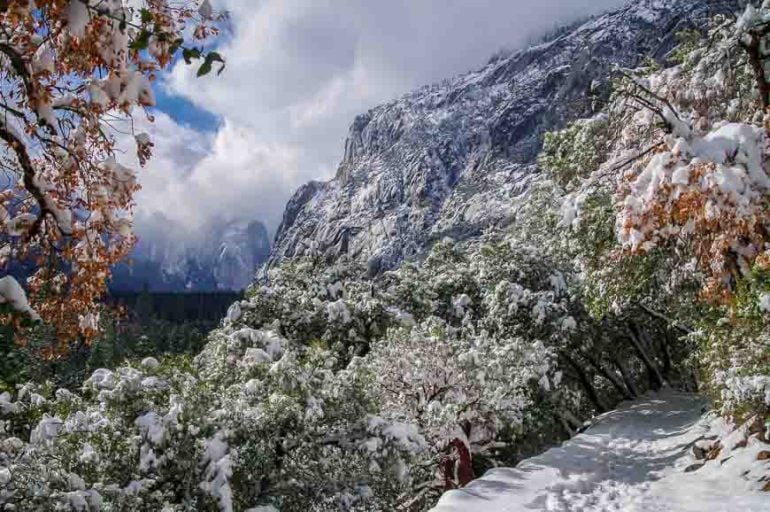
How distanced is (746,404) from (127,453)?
990 centimetres

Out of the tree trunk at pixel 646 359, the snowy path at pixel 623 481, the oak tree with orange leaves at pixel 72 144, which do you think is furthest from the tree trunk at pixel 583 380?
the oak tree with orange leaves at pixel 72 144

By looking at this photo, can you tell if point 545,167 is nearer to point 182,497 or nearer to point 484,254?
point 484,254

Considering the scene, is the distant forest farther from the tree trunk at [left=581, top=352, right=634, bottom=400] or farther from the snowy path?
the snowy path

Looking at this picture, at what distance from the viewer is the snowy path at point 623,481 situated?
318 inches

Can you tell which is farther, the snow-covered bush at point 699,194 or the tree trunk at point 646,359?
the tree trunk at point 646,359

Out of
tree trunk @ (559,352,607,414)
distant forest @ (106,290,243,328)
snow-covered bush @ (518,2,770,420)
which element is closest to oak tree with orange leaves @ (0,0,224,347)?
snow-covered bush @ (518,2,770,420)

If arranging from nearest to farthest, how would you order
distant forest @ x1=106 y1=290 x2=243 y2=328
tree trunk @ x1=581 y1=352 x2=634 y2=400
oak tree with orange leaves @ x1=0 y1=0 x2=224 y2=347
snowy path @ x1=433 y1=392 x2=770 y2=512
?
1. oak tree with orange leaves @ x1=0 y1=0 x2=224 y2=347
2. snowy path @ x1=433 y1=392 x2=770 y2=512
3. tree trunk @ x1=581 y1=352 x2=634 y2=400
4. distant forest @ x1=106 y1=290 x2=243 y2=328

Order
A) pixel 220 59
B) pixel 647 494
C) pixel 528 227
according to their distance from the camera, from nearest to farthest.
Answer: pixel 220 59 → pixel 647 494 → pixel 528 227

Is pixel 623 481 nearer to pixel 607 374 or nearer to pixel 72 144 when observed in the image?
pixel 72 144

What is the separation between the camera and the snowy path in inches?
318

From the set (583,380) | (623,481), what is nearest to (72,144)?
(623,481)

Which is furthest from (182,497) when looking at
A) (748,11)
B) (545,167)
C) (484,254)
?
(484,254)

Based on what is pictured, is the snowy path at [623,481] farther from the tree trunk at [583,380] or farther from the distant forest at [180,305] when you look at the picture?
the distant forest at [180,305]

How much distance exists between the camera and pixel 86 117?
171 inches
